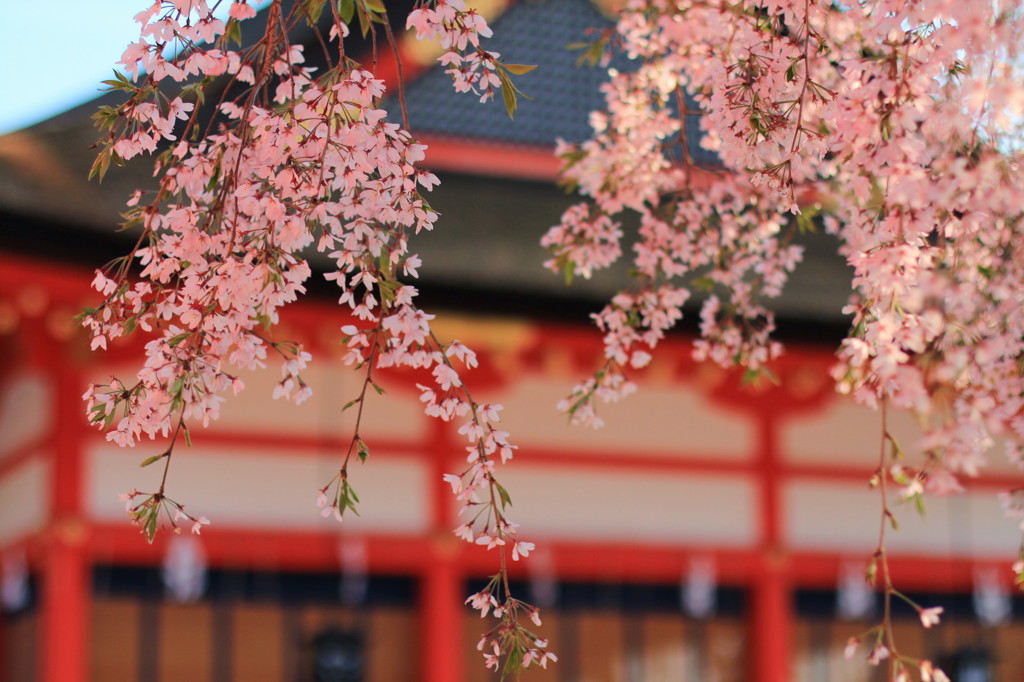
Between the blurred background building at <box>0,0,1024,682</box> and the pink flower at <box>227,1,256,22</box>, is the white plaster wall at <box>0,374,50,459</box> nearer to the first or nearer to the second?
the blurred background building at <box>0,0,1024,682</box>

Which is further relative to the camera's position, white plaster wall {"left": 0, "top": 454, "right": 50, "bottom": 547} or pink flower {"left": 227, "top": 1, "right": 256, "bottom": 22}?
white plaster wall {"left": 0, "top": 454, "right": 50, "bottom": 547}

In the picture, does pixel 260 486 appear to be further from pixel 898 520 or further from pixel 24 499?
pixel 898 520

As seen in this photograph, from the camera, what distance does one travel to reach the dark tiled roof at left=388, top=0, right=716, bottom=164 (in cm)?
874

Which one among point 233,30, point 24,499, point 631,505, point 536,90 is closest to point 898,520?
point 631,505

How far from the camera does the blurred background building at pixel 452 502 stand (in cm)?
727

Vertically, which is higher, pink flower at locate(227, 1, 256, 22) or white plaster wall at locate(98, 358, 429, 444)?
white plaster wall at locate(98, 358, 429, 444)

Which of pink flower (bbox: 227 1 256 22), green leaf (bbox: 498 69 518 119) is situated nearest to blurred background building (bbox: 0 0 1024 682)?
pink flower (bbox: 227 1 256 22)

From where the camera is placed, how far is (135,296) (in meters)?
2.79

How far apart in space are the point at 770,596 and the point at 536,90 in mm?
3568

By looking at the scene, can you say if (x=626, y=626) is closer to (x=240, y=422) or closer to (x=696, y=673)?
(x=696, y=673)

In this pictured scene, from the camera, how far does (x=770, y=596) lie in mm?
8703

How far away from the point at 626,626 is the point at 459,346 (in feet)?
21.2

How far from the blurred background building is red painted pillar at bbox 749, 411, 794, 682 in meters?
0.01

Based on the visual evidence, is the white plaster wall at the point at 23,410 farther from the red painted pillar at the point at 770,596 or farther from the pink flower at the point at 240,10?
the pink flower at the point at 240,10
